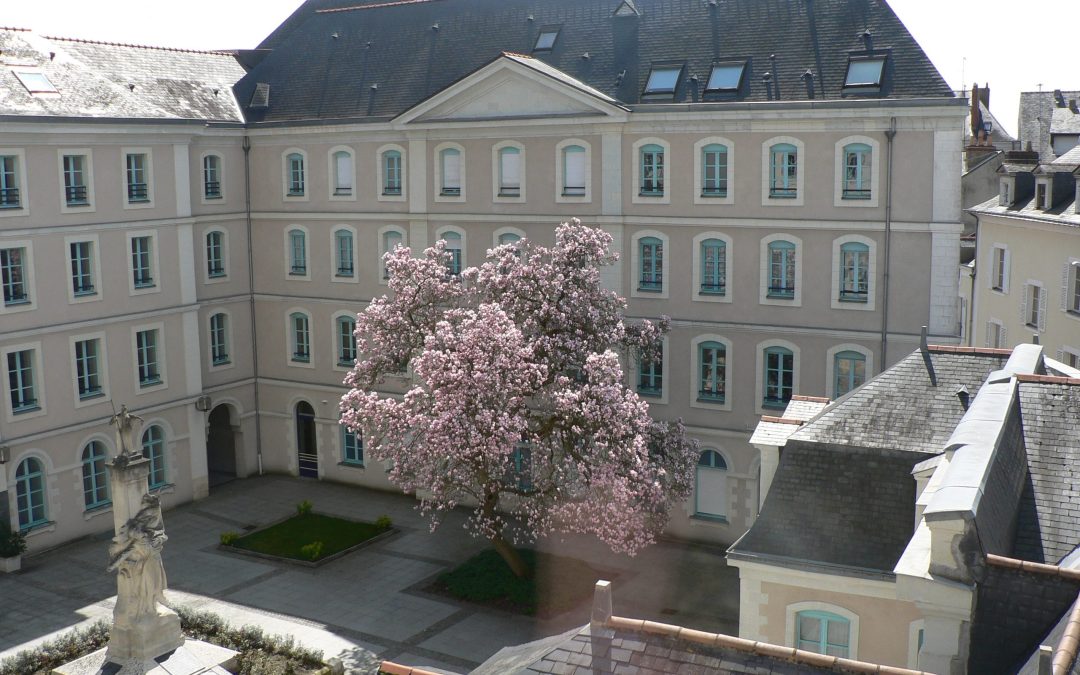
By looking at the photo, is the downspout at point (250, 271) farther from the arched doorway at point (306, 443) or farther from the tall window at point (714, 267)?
the tall window at point (714, 267)

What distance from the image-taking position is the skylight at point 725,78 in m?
32.5

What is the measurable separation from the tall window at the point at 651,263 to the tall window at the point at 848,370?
5.78 m

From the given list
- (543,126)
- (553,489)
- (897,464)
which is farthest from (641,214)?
(897,464)

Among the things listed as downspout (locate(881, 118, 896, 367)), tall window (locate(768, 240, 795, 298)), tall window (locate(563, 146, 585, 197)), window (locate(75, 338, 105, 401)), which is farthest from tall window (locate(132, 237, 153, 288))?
downspout (locate(881, 118, 896, 367))

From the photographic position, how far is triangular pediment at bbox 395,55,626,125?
3328cm

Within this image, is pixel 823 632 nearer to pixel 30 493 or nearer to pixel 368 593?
pixel 368 593

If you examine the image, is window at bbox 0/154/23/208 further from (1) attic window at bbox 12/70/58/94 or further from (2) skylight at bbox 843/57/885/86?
Answer: (2) skylight at bbox 843/57/885/86

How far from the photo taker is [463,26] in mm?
39531

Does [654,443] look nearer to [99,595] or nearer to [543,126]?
[543,126]

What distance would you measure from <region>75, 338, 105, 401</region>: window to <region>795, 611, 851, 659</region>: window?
25358 millimetres

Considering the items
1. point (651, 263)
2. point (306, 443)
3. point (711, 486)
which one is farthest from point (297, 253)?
point (711, 486)

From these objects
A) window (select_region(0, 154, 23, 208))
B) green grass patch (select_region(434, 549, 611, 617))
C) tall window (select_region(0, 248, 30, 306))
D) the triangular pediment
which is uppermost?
the triangular pediment

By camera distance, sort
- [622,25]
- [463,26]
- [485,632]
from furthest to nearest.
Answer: [463,26] < [622,25] < [485,632]

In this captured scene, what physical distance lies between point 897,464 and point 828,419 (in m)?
1.68
